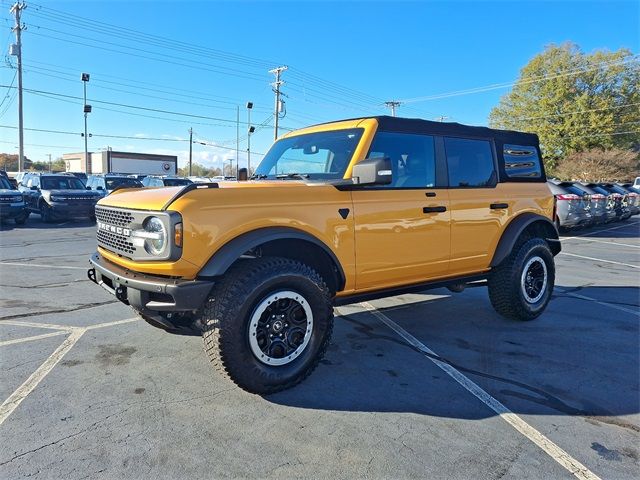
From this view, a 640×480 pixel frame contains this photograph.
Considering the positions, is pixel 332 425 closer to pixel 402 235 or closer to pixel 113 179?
pixel 402 235

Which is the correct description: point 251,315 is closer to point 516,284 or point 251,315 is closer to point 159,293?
point 159,293

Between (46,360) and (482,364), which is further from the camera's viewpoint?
(482,364)

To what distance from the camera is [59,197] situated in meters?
16.0

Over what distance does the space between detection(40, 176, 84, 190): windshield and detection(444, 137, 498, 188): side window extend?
16841mm

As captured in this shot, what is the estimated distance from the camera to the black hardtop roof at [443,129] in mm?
4059

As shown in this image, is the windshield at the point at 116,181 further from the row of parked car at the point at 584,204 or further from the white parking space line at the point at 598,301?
the white parking space line at the point at 598,301

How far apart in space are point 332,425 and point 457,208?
2522 millimetres

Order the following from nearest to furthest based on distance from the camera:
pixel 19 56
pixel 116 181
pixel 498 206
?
pixel 498 206 → pixel 116 181 → pixel 19 56

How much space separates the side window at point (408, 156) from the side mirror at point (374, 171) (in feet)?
1.67

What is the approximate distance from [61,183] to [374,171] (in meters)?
17.7

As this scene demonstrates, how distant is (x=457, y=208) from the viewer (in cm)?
440

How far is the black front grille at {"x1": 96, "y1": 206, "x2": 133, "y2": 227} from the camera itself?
3.34m

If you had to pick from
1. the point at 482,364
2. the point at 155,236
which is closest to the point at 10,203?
the point at 155,236

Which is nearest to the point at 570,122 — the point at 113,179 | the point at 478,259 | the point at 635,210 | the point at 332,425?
the point at 635,210
